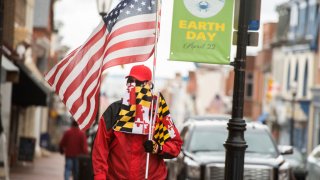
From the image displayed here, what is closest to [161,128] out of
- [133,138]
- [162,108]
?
[162,108]

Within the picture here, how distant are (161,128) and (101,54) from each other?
4.62ft

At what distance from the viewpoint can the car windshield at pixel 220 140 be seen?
639 inches

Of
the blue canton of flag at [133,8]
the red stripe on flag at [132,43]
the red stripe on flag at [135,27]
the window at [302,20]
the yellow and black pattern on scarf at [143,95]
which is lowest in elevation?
the yellow and black pattern on scarf at [143,95]

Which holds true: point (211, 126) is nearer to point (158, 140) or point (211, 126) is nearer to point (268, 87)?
point (158, 140)

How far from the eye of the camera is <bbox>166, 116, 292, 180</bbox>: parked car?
A: 15.2 m

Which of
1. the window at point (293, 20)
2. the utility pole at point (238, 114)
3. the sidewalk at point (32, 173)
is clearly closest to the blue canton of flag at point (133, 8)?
the utility pole at point (238, 114)

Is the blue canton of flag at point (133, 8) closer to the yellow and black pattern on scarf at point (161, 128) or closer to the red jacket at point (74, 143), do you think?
the yellow and black pattern on scarf at point (161, 128)

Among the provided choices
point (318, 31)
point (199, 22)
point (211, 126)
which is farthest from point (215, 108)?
point (199, 22)

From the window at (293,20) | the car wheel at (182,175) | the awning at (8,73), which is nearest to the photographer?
the car wheel at (182,175)

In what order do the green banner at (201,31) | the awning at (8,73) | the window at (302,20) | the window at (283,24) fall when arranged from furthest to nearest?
1. the window at (283,24)
2. the window at (302,20)
3. the awning at (8,73)
4. the green banner at (201,31)

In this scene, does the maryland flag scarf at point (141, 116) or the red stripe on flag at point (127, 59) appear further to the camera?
the red stripe on flag at point (127, 59)

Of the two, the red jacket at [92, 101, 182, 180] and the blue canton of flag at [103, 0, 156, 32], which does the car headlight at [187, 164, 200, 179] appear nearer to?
the blue canton of flag at [103, 0, 156, 32]

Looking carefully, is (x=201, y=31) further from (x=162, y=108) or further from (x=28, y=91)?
(x=28, y=91)

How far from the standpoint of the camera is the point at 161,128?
8.79 m
